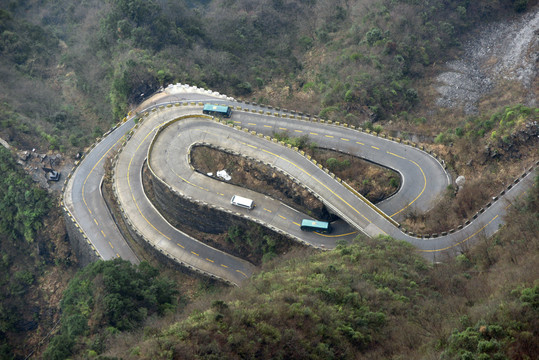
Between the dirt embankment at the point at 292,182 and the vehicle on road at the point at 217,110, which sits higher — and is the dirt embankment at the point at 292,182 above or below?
below

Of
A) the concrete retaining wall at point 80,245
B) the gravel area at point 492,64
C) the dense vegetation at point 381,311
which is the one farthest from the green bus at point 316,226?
the gravel area at point 492,64

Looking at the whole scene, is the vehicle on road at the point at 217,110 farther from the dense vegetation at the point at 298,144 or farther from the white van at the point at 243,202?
the white van at the point at 243,202

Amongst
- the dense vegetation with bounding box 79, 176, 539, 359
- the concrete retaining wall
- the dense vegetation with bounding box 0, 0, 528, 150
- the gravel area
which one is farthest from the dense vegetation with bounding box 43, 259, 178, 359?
the gravel area

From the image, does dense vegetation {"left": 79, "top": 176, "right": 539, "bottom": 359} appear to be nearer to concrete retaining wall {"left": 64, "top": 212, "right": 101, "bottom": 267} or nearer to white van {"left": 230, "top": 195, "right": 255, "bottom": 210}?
white van {"left": 230, "top": 195, "right": 255, "bottom": 210}

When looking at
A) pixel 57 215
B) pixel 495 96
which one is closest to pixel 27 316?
pixel 57 215

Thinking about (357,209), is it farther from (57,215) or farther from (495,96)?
(57,215)

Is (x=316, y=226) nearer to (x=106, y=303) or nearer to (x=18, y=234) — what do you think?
(x=106, y=303)

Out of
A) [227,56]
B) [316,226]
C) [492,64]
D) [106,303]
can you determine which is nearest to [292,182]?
[316,226]
